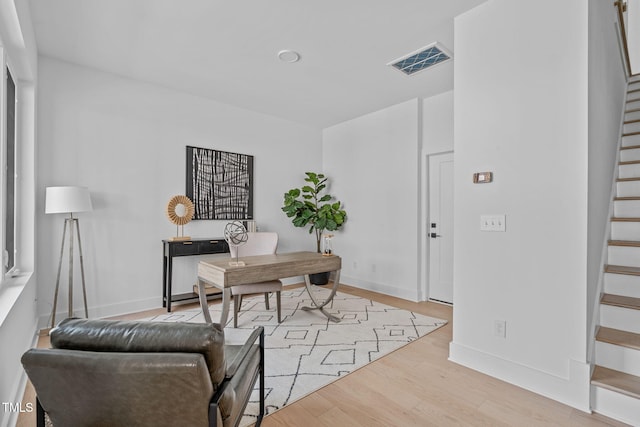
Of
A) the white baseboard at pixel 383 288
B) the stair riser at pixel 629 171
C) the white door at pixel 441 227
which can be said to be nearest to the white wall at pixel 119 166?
the white baseboard at pixel 383 288

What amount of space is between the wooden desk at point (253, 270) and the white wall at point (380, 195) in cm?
146

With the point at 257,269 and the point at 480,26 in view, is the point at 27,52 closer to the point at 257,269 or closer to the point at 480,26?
the point at 257,269

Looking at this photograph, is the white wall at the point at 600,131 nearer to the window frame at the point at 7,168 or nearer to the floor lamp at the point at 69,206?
the window frame at the point at 7,168

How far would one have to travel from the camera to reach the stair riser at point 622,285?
2.19m

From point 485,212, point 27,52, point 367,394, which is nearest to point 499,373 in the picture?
point 367,394

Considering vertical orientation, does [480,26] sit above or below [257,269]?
above

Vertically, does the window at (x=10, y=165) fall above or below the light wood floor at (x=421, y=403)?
above

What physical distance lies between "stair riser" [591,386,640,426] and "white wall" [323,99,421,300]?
241 cm

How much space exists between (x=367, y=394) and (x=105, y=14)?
11.5 ft

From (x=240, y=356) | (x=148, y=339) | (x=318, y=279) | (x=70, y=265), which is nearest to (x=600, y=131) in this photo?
(x=240, y=356)

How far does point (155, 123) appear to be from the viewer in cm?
A: 382

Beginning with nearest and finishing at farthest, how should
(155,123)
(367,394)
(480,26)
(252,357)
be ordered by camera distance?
(252,357)
(367,394)
(480,26)
(155,123)

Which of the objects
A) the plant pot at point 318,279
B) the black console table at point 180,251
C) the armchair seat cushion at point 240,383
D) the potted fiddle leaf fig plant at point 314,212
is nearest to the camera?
the armchair seat cushion at point 240,383

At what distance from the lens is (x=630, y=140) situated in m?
3.11
